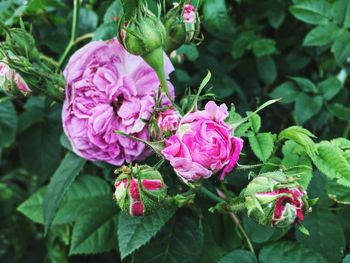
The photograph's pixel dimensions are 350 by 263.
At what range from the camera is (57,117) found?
3.87 ft

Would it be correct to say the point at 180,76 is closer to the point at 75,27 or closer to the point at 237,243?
the point at 75,27

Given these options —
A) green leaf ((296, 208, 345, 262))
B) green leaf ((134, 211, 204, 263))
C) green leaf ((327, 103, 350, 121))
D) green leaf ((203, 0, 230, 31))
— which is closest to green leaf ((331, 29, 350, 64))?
green leaf ((327, 103, 350, 121))

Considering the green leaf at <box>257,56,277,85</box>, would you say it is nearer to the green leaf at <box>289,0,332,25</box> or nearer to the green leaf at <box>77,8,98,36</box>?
the green leaf at <box>289,0,332,25</box>

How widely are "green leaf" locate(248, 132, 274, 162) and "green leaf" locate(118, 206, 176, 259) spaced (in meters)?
0.15

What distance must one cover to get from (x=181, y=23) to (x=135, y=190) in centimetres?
26

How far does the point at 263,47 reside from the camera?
3.85 ft

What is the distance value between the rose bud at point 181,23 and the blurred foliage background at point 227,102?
68 mm

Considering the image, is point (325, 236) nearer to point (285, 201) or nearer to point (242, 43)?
point (285, 201)

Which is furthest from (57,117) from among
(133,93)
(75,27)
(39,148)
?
(133,93)

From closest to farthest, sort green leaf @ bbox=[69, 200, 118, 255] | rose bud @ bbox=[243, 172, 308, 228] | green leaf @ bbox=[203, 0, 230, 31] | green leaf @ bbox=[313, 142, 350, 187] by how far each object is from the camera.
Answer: rose bud @ bbox=[243, 172, 308, 228] < green leaf @ bbox=[313, 142, 350, 187] < green leaf @ bbox=[69, 200, 118, 255] < green leaf @ bbox=[203, 0, 230, 31]

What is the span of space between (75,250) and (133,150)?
0.86 feet

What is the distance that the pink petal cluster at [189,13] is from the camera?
0.77 meters

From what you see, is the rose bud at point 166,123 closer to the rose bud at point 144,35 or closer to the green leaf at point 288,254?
the rose bud at point 144,35

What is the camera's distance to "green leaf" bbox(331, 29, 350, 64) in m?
1.05
